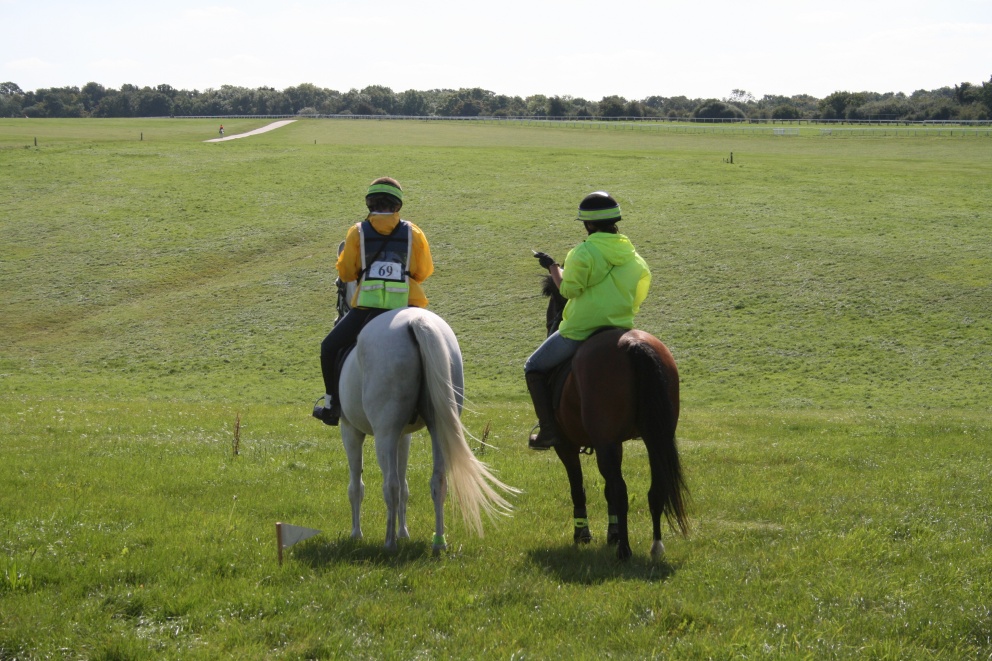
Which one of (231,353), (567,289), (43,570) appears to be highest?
(567,289)

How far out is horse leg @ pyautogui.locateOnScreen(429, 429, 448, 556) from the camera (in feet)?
27.1

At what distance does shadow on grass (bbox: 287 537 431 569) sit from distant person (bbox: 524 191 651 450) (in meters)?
2.07

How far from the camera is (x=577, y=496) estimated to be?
901 centimetres

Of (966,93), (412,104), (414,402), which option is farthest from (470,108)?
(414,402)

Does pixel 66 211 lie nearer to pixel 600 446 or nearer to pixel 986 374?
pixel 986 374

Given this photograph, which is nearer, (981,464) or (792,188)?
(981,464)

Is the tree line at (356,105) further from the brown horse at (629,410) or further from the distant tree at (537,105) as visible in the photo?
the brown horse at (629,410)

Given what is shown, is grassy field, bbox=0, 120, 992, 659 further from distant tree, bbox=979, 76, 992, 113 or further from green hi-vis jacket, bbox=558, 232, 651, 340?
distant tree, bbox=979, 76, 992, 113

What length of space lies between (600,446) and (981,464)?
7.21 meters

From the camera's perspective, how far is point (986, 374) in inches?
968

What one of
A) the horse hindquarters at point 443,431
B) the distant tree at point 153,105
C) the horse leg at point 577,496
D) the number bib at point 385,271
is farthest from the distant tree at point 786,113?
the horse hindquarters at point 443,431

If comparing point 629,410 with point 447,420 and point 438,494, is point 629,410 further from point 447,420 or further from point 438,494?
point 438,494

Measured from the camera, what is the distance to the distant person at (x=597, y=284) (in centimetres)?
846

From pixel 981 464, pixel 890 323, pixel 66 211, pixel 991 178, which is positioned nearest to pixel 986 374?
pixel 890 323
